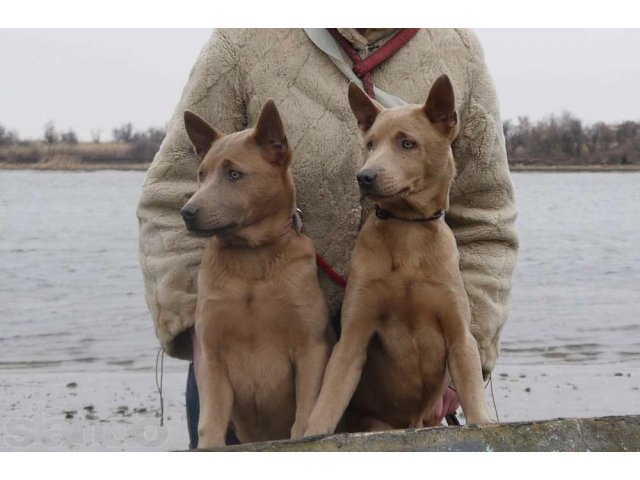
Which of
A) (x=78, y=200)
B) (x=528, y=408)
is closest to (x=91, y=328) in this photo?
(x=528, y=408)

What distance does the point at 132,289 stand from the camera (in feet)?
59.0

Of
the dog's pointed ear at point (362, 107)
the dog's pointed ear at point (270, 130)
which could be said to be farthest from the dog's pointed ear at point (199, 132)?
the dog's pointed ear at point (362, 107)

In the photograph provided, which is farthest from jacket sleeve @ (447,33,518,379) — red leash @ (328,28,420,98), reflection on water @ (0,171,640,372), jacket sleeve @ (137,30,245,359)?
reflection on water @ (0,171,640,372)

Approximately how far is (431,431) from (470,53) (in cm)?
164

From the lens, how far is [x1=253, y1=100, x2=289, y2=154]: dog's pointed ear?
394 cm

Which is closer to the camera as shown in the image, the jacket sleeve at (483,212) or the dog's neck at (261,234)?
the dog's neck at (261,234)

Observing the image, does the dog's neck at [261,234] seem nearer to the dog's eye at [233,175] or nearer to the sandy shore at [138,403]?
the dog's eye at [233,175]

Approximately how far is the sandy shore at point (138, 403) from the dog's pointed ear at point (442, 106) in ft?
17.0

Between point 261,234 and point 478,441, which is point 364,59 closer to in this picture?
point 261,234

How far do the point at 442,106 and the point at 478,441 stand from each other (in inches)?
45.3

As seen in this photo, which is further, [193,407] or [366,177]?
[193,407]

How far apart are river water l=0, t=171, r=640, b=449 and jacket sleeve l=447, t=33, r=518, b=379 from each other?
4925 mm

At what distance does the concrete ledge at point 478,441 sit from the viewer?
11.6 feet

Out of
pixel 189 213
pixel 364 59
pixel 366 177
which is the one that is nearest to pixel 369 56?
pixel 364 59
